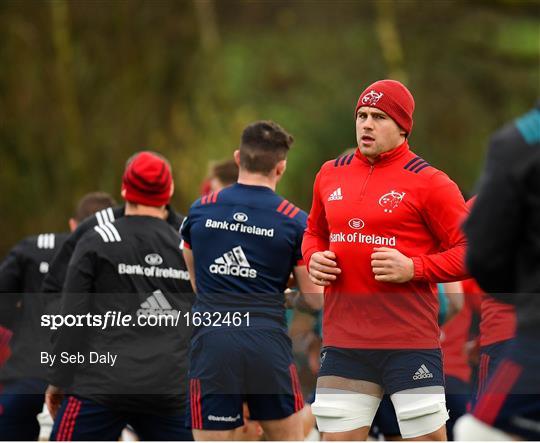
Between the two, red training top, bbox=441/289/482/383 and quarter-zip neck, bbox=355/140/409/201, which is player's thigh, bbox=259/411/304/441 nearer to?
quarter-zip neck, bbox=355/140/409/201

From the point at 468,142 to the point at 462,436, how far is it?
15.6 metres

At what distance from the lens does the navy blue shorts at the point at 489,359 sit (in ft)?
20.0

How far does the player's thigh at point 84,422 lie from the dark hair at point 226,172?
2506mm

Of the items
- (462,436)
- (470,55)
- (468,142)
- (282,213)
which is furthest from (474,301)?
(470,55)

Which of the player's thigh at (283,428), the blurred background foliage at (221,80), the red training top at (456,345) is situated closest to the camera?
the player's thigh at (283,428)

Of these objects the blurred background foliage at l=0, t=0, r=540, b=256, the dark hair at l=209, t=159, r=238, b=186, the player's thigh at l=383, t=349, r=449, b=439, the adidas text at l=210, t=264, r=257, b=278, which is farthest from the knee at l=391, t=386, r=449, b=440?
the blurred background foliage at l=0, t=0, r=540, b=256

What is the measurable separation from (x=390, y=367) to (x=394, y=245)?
589 millimetres

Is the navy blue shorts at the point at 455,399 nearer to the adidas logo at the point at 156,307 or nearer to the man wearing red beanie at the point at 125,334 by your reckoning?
the man wearing red beanie at the point at 125,334

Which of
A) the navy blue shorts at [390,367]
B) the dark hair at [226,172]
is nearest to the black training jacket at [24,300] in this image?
the dark hair at [226,172]

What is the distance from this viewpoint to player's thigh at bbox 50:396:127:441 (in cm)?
658

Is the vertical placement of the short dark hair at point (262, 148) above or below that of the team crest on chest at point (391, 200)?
above

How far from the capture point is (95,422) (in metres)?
6.59

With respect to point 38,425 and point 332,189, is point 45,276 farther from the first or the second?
point 332,189

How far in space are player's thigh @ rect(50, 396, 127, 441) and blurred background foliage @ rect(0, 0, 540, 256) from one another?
9126 millimetres
